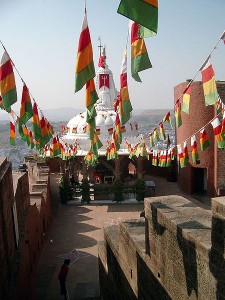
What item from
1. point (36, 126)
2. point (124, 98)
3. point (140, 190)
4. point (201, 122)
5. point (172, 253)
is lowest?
point (140, 190)

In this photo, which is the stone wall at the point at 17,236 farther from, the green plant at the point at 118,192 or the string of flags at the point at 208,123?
the green plant at the point at 118,192

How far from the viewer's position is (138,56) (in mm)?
5020

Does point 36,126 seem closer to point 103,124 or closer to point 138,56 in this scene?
point 138,56

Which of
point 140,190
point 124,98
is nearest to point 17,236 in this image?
point 124,98

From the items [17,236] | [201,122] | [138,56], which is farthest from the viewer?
[201,122]

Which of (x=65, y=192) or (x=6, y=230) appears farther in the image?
(x=65, y=192)

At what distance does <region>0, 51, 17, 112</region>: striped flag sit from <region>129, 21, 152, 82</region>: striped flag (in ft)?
9.05

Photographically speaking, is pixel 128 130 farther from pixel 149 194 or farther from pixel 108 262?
pixel 108 262

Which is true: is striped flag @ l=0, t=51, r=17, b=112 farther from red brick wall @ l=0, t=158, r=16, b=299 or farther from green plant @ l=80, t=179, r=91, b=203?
green plant @ l=80, t=179, r=91, b=203

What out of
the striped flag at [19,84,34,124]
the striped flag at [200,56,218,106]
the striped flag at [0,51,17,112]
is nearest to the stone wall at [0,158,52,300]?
the striped flag at [19,84,34,124]

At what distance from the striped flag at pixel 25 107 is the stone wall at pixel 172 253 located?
348 centimetres

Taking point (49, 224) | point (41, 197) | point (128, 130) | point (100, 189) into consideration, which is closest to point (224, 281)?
point (41, 197)

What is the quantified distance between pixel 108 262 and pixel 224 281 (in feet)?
15.7

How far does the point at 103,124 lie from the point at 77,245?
1073 cm
